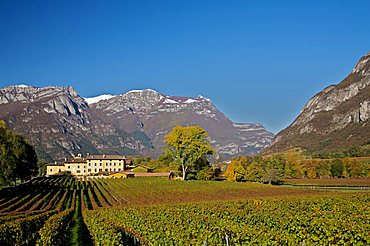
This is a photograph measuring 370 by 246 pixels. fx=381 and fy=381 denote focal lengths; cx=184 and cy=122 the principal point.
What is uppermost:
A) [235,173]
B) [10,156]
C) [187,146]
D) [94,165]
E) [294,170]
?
[187,146]

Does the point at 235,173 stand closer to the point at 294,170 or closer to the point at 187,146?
the point at 187,146

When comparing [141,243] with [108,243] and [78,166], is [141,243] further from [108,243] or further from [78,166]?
[78,166]

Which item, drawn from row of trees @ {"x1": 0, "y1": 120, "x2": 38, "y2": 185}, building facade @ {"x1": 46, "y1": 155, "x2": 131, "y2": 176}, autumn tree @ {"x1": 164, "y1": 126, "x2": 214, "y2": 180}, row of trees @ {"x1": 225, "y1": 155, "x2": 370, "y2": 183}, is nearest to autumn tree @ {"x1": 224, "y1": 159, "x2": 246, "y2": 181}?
row of trees @ {"x1": 225, "y1": 155, "x2": 370, "y2": 183}

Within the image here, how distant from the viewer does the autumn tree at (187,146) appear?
93375mm

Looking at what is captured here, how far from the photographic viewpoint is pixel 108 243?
57.6 ft

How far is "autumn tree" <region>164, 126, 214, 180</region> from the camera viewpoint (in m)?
93.4

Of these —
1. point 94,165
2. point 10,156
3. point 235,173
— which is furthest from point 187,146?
point 94,165

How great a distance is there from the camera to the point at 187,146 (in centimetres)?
9456

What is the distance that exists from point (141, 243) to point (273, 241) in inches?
344

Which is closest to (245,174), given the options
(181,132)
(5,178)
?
(181,132)

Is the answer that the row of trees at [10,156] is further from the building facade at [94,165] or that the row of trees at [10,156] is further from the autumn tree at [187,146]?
the building facade at [94,165]

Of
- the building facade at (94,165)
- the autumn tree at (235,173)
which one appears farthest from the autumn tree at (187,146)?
the building facade at (94,165)

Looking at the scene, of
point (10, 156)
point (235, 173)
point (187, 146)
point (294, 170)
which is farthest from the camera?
point (294, 170)

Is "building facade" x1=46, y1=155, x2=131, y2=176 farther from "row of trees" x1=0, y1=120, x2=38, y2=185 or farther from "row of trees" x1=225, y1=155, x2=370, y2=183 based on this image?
"row of trees" x1=0, y1=120, x2=38, y2=185
